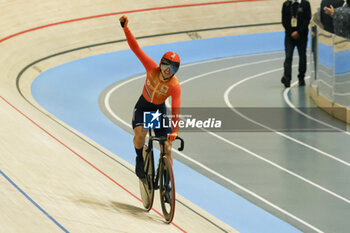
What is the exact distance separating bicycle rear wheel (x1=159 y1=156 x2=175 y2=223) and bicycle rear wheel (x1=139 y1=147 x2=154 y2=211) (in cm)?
17

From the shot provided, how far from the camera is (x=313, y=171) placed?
25.1 ft

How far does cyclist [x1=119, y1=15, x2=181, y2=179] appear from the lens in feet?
16.7

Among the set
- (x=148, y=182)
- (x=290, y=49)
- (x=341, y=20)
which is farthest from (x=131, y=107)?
(x=148, y=182)

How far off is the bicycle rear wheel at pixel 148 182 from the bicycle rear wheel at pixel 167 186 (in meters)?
0.17

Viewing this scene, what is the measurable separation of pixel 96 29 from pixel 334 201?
333 inches

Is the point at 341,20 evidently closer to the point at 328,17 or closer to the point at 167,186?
the point at 328,17

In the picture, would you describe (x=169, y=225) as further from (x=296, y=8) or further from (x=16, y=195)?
(x=296, y=8)

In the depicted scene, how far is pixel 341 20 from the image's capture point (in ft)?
33.0

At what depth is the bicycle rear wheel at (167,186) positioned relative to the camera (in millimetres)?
5109

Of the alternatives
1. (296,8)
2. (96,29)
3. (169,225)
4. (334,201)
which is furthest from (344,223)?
(96,29)

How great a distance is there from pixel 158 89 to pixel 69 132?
11.4 ft

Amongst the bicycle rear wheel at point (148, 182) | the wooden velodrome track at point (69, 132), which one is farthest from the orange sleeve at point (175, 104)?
the wooden velodrome track at point (69, 132)

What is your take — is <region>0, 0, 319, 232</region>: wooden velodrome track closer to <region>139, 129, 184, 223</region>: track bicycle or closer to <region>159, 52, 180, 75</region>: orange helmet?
<region>139, 129, 184, 223</region>: track bicycle

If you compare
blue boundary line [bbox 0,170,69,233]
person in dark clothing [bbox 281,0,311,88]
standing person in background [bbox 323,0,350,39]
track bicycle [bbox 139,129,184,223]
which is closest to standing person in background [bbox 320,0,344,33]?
person in dark clothing [bbox 281,0,311,88]
